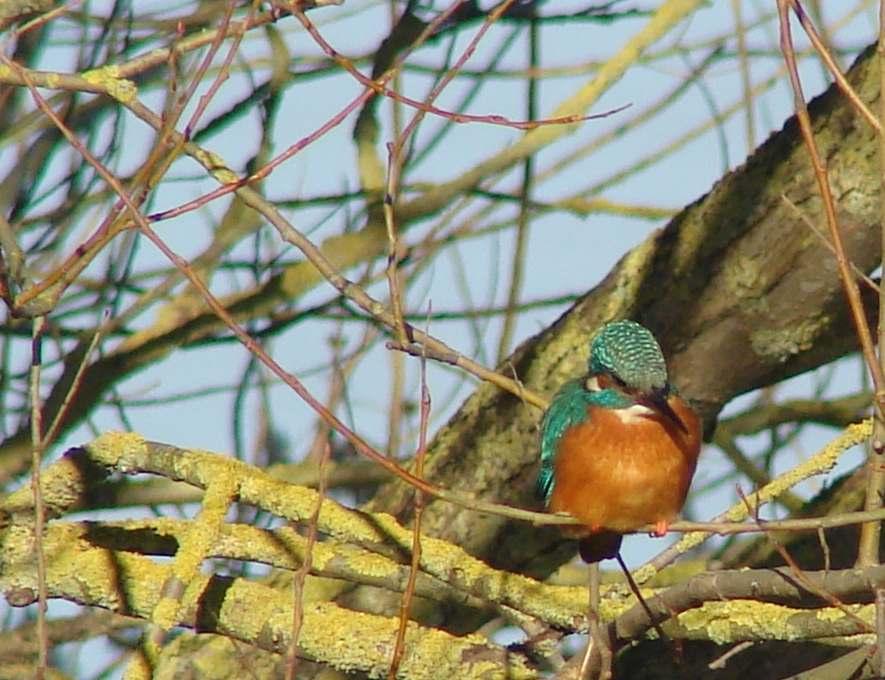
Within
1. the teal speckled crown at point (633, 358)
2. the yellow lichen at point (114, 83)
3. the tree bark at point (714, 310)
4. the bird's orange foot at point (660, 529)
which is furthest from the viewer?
the tree bark at point (714, 310)

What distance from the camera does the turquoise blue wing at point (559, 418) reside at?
3693 mm

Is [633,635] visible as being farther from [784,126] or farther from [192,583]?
[784,126]

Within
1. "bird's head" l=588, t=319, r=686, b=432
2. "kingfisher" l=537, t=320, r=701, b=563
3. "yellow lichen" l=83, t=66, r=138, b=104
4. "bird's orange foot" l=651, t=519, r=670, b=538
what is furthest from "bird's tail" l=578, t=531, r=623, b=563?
"yellow lichen" l=83, t=66, r=138, b=104

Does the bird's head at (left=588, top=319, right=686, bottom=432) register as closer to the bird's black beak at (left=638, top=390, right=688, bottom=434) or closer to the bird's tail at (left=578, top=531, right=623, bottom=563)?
the bird's black beak at (left=638, top=390, right=688, bottom=434)

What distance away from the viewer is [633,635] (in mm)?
3236

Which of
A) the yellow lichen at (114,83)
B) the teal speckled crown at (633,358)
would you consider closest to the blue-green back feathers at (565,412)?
the teal speckled crown at (633,358)

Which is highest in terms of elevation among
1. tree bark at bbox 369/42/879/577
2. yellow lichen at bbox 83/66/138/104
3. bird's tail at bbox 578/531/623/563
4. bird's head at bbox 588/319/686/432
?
yellow lichen at bbox 83/66/138/104

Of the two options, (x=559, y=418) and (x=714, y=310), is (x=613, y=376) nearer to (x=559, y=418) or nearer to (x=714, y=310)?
(x=559, y=418)

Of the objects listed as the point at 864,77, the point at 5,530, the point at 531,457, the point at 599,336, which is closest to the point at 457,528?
the point at 531,457

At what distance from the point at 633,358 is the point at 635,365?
2 cm

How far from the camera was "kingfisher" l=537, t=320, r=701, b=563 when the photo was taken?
3.47 m

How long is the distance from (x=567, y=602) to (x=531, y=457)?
0.64 meters

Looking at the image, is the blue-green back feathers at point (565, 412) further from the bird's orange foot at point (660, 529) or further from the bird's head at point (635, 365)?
the bird's orange foot at point (660, 529)

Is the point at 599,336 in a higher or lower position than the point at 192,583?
higher
